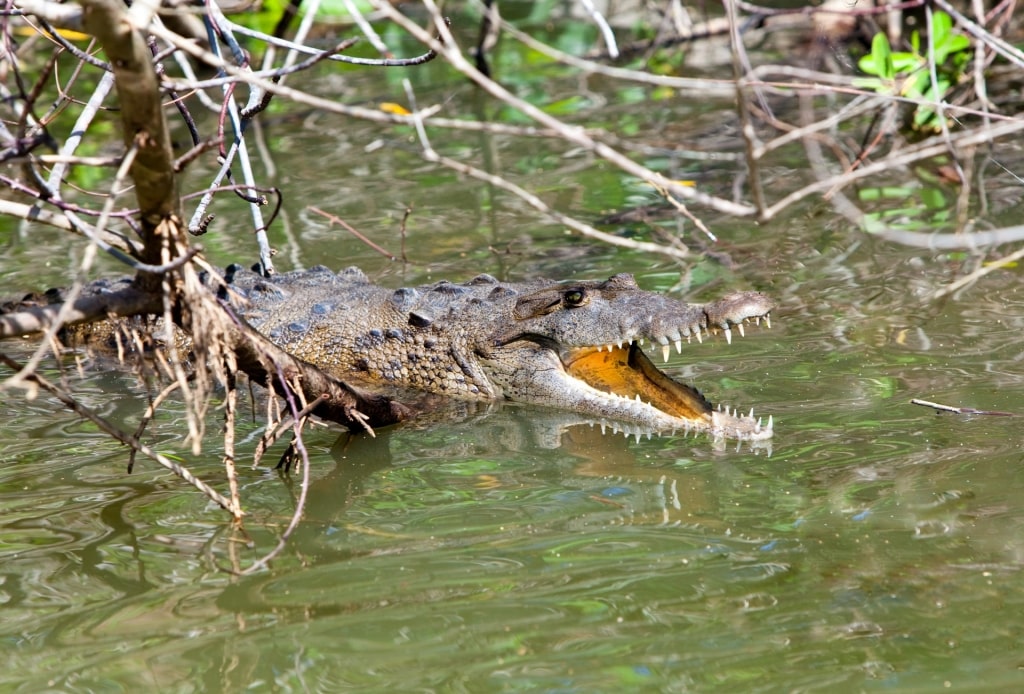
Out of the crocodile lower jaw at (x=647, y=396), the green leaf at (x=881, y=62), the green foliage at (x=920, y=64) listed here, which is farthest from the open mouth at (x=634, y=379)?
the green leaf at (x=881, y=62)

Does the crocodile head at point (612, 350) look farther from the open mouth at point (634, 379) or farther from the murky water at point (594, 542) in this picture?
the murky water at point (594, 542)

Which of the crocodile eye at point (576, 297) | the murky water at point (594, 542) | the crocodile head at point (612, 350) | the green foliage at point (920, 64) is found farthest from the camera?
the green foliage at point (920, 64)

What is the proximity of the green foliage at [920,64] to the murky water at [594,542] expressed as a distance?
1923mm

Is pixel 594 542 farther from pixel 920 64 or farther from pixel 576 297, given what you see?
pixel 920 64

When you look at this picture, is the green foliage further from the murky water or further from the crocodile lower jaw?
the crocodile lower jaw

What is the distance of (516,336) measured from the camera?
594 cm

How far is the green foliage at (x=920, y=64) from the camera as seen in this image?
310 inches

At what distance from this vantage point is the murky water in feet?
11.1

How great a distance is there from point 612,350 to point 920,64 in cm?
374

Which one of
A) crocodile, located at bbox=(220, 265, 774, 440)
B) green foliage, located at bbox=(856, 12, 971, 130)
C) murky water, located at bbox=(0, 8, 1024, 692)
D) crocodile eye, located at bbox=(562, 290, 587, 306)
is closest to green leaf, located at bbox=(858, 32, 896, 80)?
green foliage, located at bbox=(856, 12, 971, 130)

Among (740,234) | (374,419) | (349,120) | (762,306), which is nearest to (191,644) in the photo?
(374,419)

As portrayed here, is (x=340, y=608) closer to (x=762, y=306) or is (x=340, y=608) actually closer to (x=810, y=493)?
(x=810, y=493)

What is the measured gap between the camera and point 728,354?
19.5ft

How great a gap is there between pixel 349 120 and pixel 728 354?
668 centimetres
